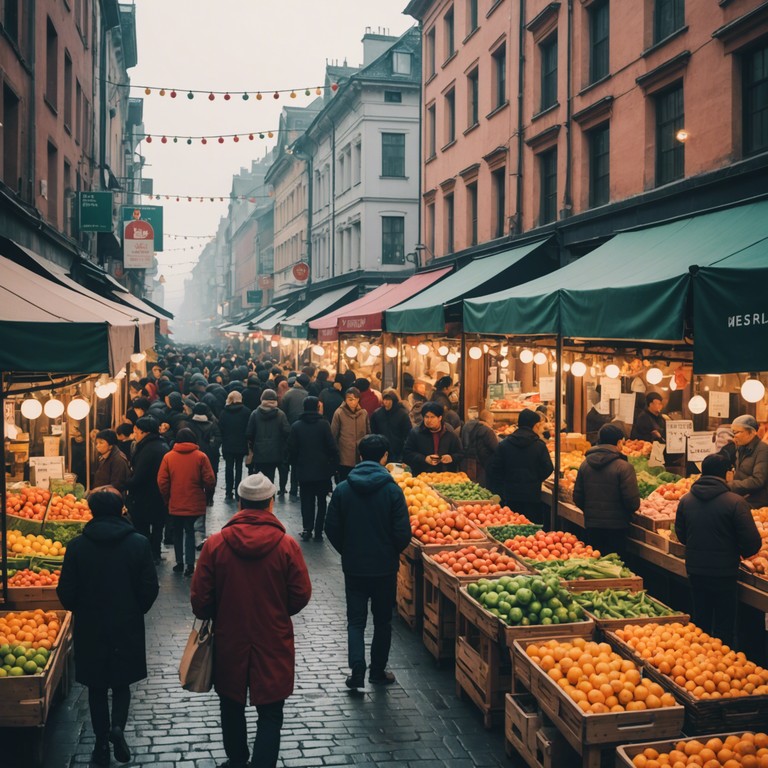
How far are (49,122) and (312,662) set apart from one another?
15.3 m

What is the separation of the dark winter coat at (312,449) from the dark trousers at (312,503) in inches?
4.7

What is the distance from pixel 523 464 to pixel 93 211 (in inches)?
589

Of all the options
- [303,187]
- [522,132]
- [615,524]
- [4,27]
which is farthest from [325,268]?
[615,524]

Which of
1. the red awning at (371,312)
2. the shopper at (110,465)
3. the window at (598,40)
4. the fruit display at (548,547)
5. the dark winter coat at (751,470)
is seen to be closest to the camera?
the fruit display at (548,547)

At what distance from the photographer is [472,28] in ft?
83.0

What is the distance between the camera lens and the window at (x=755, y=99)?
12320 millimetres

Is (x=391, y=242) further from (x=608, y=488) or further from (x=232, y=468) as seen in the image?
(x=608, y=488)

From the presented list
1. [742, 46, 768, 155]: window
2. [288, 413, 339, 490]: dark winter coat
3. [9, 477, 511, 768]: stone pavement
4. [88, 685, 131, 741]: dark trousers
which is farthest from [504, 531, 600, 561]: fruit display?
[742, 46, 768, 155]: window

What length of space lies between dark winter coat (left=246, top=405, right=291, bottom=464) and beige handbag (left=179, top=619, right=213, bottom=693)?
29.9ft

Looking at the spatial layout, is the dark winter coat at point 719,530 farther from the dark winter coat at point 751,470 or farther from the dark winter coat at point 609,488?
the dark winter coat at point 751,470

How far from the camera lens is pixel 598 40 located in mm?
17719

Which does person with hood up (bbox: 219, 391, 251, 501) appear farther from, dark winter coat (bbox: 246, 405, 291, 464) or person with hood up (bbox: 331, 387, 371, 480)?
person with hood up (bbox: 331, 387, 371, 480)

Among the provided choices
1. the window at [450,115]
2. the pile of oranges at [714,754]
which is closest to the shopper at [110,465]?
the pile of oranges at [714,754]

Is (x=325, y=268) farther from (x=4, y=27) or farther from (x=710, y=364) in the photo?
(x=710, y=364)
